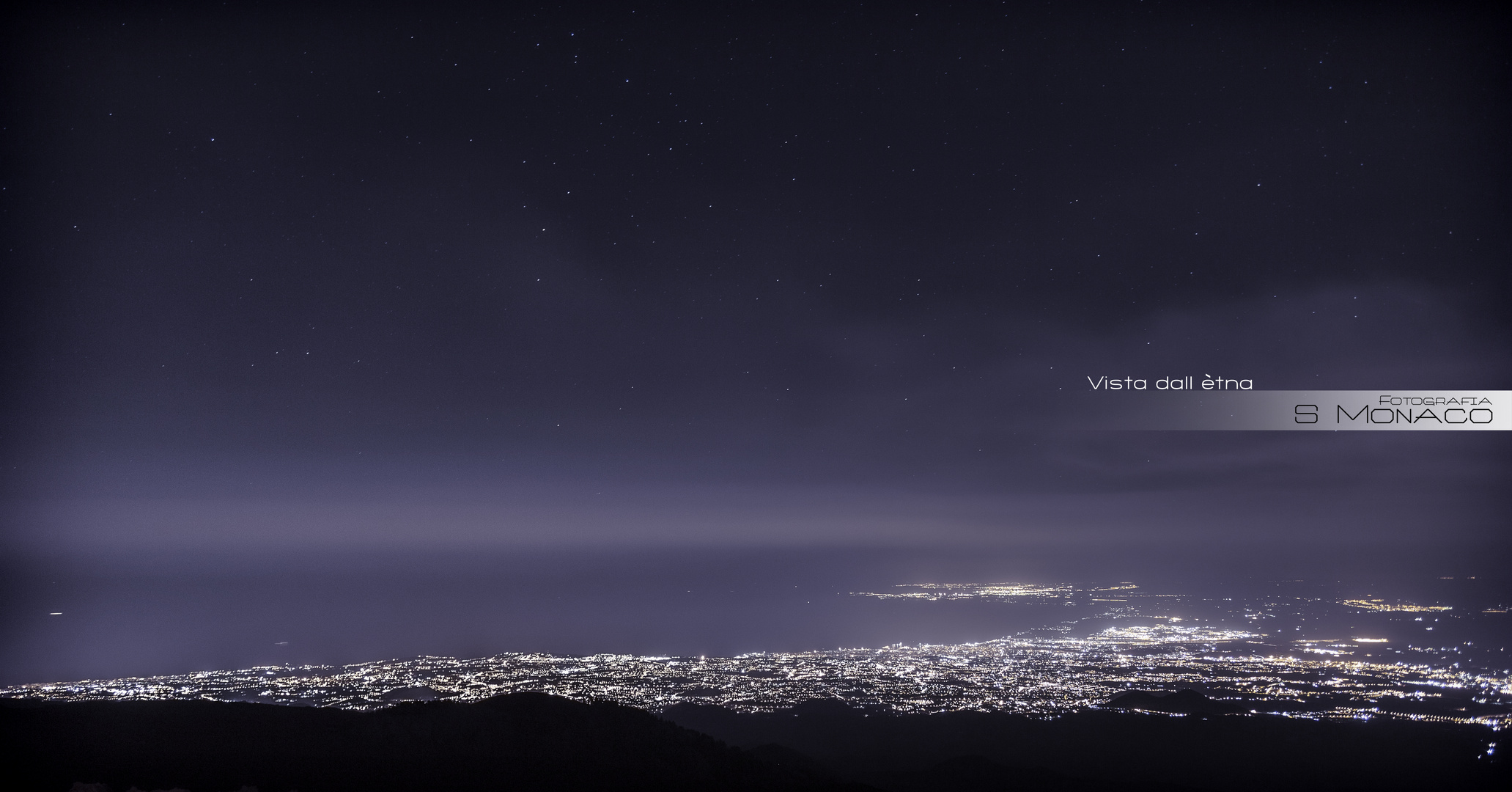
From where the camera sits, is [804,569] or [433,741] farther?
[804,569]

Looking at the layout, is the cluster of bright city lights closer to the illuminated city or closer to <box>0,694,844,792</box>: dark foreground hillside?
the illuminated city

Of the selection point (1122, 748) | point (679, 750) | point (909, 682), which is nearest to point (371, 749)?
point (679, 750)

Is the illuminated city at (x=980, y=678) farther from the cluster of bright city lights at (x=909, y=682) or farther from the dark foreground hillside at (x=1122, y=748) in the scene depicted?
the dark foreground hillside at (x=1122, y=748)

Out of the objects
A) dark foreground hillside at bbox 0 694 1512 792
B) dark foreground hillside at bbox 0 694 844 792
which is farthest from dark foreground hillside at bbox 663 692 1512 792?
dark foreground hillside at bbox 0 694 844 792

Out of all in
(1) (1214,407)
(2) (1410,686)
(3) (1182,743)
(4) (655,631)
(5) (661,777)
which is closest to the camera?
(1) (1214,407)

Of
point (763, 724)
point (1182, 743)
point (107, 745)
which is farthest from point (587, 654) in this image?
point (107, 745)

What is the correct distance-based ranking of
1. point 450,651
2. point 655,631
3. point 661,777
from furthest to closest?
point 655,631, point 450,651, point 661,777

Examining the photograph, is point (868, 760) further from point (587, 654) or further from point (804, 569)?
point (804, 569)

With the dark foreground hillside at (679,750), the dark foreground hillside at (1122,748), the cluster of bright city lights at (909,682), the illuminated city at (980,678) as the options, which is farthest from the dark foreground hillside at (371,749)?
the cluster of bright city lights at (909,682)

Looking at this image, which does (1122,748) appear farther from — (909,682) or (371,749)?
(371,749)
